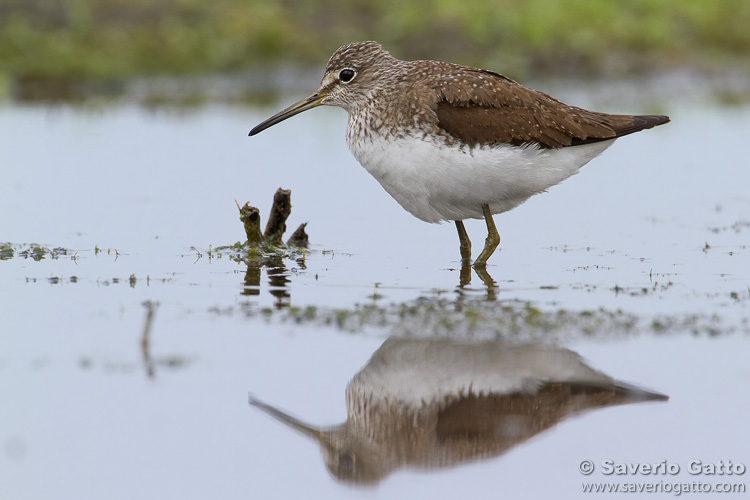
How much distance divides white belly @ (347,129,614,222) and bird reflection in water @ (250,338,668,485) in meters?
2.13

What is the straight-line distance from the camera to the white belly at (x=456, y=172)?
837 centimetres

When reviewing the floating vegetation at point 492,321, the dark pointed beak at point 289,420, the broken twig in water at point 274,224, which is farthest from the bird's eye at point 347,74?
the dark pointed beak at point 289,420

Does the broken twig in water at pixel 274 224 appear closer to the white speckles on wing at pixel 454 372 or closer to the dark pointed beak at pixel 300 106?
the dark pointed beak at pixel 300 106

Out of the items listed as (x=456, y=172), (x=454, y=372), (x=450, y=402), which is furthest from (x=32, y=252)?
(x=450, y=402)

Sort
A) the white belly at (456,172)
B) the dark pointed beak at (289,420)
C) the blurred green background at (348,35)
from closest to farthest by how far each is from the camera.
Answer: the dark pointed beak at (289,420)
the white belly at (456,172)
the blurred green background at (348,35)

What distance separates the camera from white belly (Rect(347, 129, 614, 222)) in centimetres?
837

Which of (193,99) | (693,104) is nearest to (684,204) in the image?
(693,104)

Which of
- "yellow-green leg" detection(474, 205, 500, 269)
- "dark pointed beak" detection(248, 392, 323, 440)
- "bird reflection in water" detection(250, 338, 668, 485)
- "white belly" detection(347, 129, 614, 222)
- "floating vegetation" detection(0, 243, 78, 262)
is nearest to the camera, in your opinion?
"bird reflection in water" detection(250, 338, 668, 485)

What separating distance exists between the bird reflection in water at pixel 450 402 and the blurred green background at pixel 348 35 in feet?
64.8

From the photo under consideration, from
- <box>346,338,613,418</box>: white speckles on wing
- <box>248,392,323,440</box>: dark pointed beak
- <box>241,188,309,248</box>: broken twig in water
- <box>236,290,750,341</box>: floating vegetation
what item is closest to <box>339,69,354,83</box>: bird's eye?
<box>241,188,309,248</box>: broken twig in water

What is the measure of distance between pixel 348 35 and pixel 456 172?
1937 centimetres

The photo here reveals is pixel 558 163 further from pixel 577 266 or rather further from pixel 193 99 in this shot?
pixel 193 99

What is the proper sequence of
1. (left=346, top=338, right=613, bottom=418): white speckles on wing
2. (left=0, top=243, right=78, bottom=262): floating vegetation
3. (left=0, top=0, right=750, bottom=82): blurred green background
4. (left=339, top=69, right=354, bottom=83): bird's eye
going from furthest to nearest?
1. (left=0, top=0, right=750, bottom=82): blurred green background
2. (left=339, top=69, right=354, bottom=83): bird's eye
3. (left=0, top=243, right=78, bottom=262): floating vegetation
4. (left=346, top=338, right=613, bottom=418): white speckles on wing

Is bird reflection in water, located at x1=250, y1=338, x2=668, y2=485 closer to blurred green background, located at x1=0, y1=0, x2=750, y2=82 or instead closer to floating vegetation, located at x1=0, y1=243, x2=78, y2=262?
floating vegetation, located at x1=0, y1=243, x2=78, y2=262
